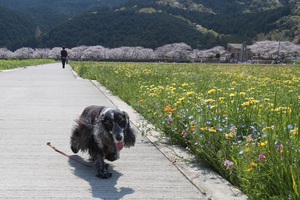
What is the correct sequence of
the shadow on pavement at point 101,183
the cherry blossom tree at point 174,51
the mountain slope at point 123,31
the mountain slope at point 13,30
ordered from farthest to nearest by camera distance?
the mountain slope at point 13,30, the mountain slope at point 123,31, the cherry blossom tree at point 174,51, the shadow on pavement at point 101,183

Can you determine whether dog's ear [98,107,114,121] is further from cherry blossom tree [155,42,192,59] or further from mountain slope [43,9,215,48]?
mountain slope [43,9,215,48]

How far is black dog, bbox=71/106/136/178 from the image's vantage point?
12.2 ft

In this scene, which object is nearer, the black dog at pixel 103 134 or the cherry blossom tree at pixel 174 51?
the black dog at pixel 103 134

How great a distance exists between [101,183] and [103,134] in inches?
19.3

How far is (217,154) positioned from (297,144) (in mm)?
1036

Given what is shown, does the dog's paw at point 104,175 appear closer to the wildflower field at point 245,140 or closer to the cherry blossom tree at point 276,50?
the wildflower field at point 245,140

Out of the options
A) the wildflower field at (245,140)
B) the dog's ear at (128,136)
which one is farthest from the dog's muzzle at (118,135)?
the wildflower field at (245,140)

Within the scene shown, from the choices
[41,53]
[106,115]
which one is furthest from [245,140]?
[41,53]

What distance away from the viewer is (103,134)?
3.78m

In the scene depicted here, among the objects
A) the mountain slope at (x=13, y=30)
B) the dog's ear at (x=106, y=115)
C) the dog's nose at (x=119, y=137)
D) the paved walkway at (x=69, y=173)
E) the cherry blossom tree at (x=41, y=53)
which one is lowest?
the cherry blossom tree at (x=41, y=53)

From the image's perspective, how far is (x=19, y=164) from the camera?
14.2ft

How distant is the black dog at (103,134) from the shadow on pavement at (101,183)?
0.32ft

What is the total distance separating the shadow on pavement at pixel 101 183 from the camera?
3.46 m

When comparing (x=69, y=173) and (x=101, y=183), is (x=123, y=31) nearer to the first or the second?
(x=69, y=173)
